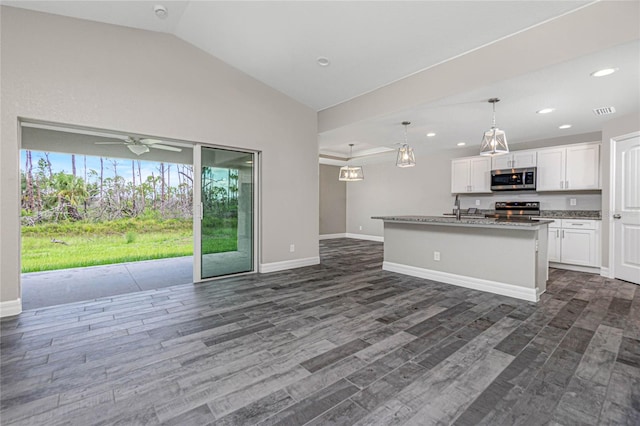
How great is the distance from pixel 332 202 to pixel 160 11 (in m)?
7.04

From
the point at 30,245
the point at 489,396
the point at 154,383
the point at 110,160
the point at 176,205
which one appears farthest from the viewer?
the point at 176,205

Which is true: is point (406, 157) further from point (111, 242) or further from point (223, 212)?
point (111, 242)

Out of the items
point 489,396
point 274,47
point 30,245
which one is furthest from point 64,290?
point 489,396

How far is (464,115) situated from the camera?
4.29m

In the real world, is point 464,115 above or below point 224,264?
above

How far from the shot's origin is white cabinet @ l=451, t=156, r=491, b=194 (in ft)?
20.5

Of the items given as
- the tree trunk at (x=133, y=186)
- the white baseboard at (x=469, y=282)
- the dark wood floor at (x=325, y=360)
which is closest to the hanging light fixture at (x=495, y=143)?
the white baseboard at (x=469, y=282)

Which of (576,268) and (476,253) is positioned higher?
(476,253)

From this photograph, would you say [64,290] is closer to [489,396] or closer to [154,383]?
[154,383]

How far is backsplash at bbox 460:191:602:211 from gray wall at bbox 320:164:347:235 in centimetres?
409

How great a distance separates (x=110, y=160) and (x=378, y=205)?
7.22m

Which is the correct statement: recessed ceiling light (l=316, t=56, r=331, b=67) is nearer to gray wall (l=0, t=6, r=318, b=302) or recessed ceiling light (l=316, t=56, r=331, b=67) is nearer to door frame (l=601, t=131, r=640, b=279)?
gray wall (l=0, t=6, r=318, b=302)

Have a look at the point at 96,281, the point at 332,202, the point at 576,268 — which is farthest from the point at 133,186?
the point at 576,268

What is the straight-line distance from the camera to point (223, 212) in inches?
178
